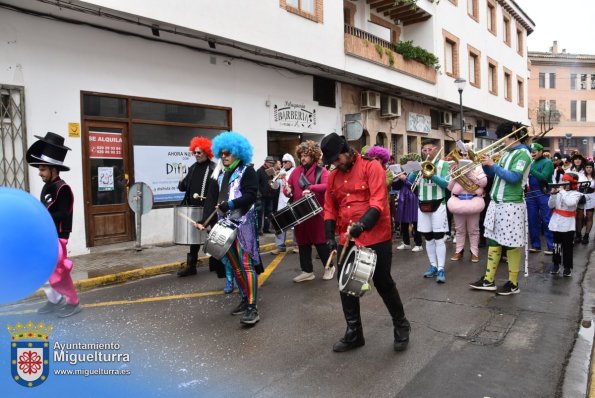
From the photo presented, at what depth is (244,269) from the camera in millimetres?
4938

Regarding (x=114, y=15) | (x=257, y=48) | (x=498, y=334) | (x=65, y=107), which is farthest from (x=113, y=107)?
(x=498, y=334)

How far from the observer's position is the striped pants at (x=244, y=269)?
16.0ft

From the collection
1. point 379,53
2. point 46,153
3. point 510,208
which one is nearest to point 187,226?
point 46,153

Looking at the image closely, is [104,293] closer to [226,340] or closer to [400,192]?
[226,340]

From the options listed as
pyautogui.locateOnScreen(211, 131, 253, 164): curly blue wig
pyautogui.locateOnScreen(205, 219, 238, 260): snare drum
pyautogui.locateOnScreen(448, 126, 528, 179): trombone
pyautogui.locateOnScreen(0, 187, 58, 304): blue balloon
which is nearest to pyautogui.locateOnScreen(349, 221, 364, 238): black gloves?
pyautogui.locateOnScreen(205, 219, 238, 260): snare drum

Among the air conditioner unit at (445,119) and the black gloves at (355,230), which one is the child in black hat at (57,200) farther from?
the air conditioner unit at (445,119)

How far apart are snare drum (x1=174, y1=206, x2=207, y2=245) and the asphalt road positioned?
72cm

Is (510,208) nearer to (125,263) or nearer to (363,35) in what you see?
(125,263)

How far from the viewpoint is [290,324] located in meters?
4.90

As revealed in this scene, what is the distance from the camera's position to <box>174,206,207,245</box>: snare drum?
242 inches

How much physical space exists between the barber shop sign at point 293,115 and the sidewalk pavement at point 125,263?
4534mm

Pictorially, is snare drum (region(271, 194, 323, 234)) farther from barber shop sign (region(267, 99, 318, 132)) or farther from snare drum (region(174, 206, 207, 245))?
barber shop sign (region(267, 99, 318, 132))

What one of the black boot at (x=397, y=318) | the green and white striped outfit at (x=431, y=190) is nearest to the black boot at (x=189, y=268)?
the green and white striped outfit at (x=431, y=190)

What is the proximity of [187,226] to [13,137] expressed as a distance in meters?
4.16
